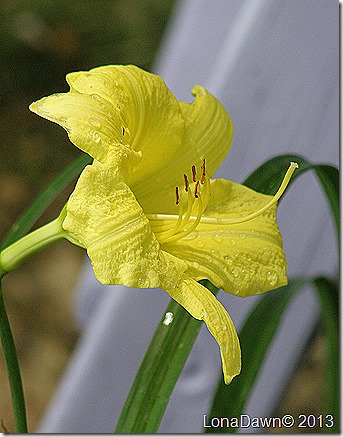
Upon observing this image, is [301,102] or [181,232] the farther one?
[301,102]

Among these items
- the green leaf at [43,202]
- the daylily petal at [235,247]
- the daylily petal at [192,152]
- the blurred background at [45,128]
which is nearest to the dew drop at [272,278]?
the daylily petal at [235,247]

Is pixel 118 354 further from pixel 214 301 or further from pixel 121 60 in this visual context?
pixel 121 60

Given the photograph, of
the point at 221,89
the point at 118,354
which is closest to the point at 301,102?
the point at 221,89

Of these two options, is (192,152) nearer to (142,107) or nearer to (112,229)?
(142,107)

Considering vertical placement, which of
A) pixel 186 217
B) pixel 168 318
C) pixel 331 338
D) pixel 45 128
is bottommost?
pixel 45 128

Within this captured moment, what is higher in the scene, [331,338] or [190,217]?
[190,217]

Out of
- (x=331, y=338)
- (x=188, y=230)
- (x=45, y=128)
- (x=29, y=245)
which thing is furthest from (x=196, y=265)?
(x=45, y=128)

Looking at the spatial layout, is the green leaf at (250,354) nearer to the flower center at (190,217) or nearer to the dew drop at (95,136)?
the flower center at (190,217)
